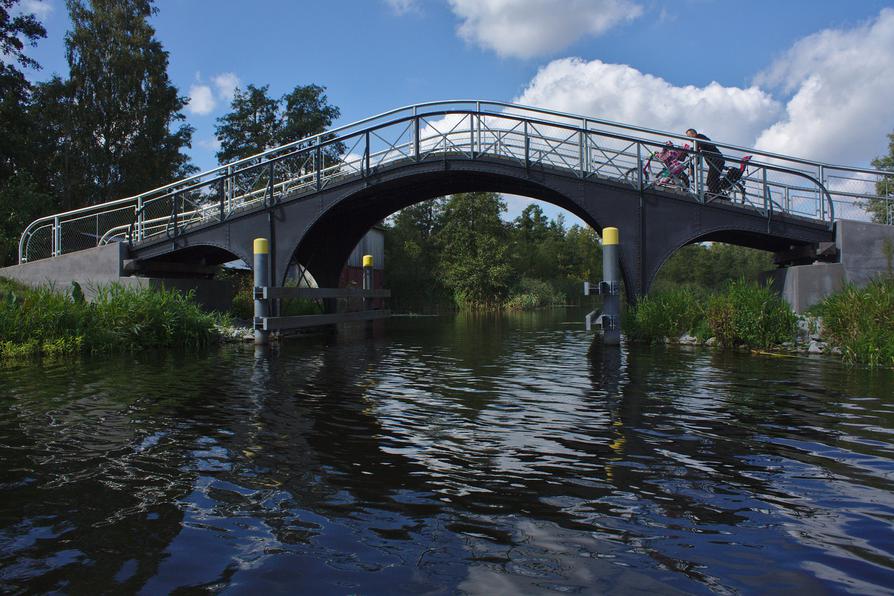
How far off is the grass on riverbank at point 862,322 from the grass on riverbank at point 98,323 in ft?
51.8

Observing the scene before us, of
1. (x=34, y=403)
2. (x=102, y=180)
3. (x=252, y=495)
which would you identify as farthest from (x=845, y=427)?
(x=102, y=180)

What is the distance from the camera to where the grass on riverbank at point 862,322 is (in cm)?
1183

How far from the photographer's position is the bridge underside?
17922 millimetres

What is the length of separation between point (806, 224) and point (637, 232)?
4.57m

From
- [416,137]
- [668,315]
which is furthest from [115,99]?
[668,315]

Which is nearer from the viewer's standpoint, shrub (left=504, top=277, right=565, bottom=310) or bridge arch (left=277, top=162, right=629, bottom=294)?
bridge arch (left=277, top=162, right=629, bottom=294)

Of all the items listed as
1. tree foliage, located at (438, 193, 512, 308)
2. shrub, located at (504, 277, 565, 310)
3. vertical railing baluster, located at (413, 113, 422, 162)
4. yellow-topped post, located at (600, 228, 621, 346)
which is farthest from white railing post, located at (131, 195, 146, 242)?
shrub, located at (504, 277, 565, 310)

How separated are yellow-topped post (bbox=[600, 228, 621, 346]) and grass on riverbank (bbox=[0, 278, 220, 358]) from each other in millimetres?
11241

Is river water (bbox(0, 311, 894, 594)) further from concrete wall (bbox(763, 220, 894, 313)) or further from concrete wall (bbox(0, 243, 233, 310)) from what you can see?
concrete wall (bbox(0, 243, 233, 310))

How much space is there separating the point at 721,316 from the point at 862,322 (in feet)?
10.9

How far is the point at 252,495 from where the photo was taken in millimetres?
4648

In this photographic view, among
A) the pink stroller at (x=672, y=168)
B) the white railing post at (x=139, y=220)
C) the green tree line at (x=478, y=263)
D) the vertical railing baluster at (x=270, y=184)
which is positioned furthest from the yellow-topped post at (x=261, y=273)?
the green tree line at (x=478, y=263)

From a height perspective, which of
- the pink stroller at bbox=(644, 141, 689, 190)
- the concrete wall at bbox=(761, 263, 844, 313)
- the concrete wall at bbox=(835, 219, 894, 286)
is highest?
the pink stroller at bbox=(644, 141, 689, 190)

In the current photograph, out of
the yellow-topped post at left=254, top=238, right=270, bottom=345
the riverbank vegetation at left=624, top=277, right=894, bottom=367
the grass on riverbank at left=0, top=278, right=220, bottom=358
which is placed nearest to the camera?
the riverbank vegetation at left=624, top=277, right=894, bottom=367
